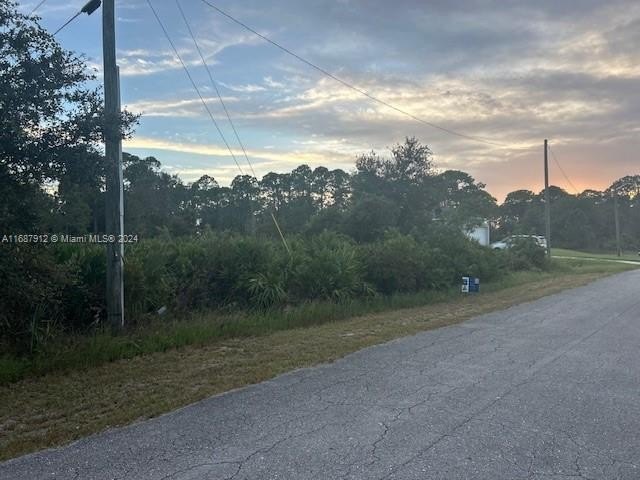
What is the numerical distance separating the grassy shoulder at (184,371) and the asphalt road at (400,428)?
386mm

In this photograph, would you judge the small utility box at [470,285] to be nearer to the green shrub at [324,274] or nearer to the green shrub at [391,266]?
the green shrub at [391,266]

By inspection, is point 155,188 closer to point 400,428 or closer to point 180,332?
point 180,332

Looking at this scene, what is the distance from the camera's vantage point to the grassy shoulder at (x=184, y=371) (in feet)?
15.9

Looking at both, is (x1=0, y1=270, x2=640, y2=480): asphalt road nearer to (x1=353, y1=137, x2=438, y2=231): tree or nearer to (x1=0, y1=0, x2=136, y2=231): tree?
(x1=0, y1=0, x2=136, y2=231): tree

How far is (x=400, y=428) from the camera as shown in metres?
4.49

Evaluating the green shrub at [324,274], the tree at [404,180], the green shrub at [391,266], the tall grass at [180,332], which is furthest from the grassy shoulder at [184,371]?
the tree at [404,180]

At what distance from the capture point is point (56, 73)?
6340mm

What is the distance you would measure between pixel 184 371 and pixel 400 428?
334 cm

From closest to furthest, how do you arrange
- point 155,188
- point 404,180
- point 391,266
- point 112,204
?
point 112,204
point 391,266
point 404,180
point 155,188

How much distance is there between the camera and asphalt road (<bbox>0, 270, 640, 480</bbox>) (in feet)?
12.2

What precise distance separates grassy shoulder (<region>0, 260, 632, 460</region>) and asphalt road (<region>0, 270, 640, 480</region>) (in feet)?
1.27

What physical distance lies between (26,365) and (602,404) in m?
6.83

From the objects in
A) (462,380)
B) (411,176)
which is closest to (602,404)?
(462,380)

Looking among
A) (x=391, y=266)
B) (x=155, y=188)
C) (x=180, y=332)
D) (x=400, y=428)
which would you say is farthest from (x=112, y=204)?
(x=155, y=188)
